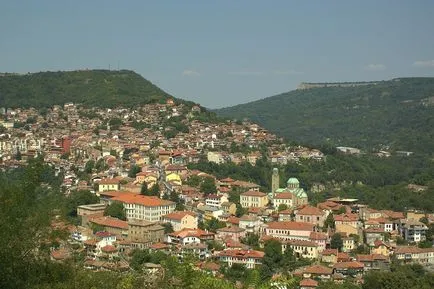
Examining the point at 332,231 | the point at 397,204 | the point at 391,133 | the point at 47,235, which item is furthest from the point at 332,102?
the point at 47,235

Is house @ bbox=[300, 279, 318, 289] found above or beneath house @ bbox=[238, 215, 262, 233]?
beneath

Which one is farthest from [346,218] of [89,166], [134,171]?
[89,166]

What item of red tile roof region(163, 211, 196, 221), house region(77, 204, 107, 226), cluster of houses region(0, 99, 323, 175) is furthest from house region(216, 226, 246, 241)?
cluster of houses region(0, 99, 323, 175)

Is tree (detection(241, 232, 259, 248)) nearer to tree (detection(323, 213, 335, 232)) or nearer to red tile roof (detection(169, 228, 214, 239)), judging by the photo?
red tile roof (detection(169, 228, 214, 239))

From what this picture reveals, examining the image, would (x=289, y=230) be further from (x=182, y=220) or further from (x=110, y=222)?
(x=110, y=222)

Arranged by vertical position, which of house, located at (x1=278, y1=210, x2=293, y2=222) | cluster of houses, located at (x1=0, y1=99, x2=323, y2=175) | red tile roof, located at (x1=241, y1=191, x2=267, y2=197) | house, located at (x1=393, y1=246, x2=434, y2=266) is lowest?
house, located at (x1=393, y1=246, x2=434, y2=266)

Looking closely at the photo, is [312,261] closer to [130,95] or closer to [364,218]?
[364,218]
